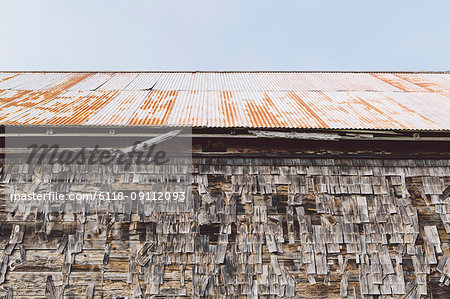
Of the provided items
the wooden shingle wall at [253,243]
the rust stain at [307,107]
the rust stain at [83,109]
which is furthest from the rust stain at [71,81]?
the rust stain at [307,107]

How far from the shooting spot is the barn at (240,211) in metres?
4.07

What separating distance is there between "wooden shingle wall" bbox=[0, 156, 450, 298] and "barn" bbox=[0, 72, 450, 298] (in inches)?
0.7

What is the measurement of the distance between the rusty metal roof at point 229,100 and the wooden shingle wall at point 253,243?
3.49 feet

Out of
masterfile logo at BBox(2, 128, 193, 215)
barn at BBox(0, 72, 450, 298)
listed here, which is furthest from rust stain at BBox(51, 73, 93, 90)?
masterfile logo at BBox(2, 128, 193, 215)

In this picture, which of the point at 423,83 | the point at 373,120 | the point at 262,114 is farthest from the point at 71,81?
the point at 423,83

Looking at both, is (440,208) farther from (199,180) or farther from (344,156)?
(199,180)

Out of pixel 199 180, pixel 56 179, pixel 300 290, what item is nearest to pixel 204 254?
pixel 199 180

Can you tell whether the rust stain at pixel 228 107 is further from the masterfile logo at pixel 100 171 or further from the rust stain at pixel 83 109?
the rust stain at pixel 83 109

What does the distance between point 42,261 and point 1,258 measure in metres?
0.70

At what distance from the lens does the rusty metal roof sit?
15.3ft

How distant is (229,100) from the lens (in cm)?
593

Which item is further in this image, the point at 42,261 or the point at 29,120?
the point at 29,120

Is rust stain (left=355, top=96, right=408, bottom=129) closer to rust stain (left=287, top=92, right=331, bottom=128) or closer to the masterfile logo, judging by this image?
rust stain (left=287, top=92, right=331, bottom=128)

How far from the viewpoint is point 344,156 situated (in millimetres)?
4672
